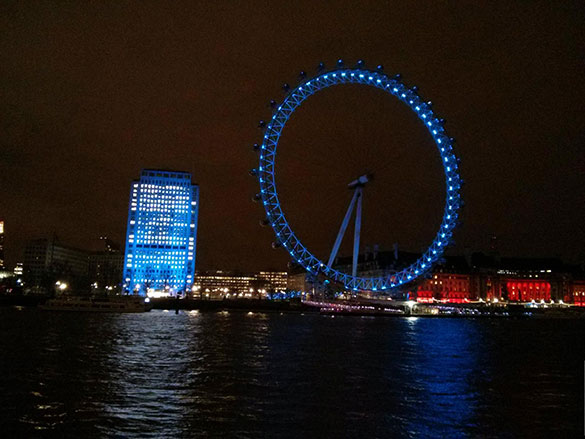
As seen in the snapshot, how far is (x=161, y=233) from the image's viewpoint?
487ft

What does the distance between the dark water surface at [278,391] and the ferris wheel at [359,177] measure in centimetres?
2520

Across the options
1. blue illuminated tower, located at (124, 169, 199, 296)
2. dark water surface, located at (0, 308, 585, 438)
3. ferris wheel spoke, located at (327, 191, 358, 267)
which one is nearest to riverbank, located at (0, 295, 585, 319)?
ferris wheel spoke, located at (327, 191, 358, 267)

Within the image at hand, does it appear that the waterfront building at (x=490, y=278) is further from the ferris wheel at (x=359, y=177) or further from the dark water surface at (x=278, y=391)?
the dark water surface at (x=278, y=391)

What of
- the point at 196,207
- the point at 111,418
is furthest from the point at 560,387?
the point at 196,207

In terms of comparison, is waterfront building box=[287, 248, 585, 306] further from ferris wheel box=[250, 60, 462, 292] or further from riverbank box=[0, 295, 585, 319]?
ferris wheel box=[250, 60, 462, 292]

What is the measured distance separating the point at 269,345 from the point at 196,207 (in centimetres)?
12484

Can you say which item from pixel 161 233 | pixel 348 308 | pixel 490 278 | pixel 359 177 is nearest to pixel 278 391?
pixel 359 177

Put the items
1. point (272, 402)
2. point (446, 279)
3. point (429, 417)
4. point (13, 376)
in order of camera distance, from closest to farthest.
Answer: point (429, 417) → point (272, 402) → point (13, 376) → point (446, 279)

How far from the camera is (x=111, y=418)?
1377 cm

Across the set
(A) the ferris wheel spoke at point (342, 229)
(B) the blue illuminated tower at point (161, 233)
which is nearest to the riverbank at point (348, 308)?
(A) the ferris wheel spoke at point (342, 229)

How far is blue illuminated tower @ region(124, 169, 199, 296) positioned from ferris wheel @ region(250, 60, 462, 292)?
290 feet

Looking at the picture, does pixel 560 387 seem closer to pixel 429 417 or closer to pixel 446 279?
pixel 429 417

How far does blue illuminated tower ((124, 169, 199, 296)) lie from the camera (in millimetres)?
145125

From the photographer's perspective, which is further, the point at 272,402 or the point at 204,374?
the point at 204,374
